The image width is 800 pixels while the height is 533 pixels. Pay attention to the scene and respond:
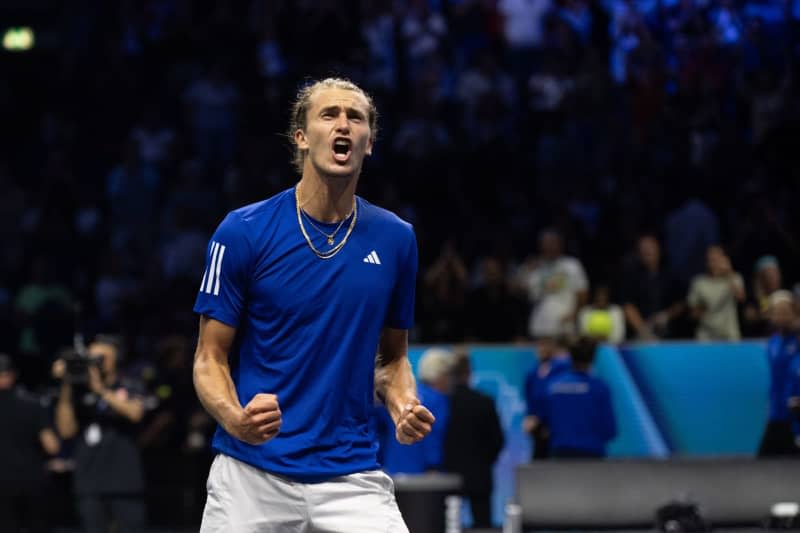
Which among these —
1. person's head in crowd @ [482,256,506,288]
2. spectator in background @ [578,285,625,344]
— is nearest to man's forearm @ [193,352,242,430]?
spectator in background @ [578,285,625,344]

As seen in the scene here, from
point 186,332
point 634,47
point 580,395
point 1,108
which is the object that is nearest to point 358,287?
point 580,395

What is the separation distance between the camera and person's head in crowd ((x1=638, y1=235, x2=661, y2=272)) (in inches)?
556

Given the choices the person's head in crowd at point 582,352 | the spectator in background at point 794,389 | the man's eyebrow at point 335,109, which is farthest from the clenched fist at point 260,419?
the spectator in background at point 794,389

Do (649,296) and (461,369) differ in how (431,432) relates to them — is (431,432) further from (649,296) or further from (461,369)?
(649,296)

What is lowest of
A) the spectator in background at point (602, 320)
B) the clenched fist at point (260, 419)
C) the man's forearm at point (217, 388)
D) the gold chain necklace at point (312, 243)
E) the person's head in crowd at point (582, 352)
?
the clenched fist at point (260, 419)

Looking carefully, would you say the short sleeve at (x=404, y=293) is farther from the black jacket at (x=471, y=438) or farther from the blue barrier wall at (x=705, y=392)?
the blue barrier wall at (x=705, y=392)

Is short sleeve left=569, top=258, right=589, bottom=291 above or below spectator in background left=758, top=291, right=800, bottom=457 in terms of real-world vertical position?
above

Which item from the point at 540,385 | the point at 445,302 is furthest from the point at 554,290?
the point at 540,385

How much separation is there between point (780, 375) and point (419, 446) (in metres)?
3.11

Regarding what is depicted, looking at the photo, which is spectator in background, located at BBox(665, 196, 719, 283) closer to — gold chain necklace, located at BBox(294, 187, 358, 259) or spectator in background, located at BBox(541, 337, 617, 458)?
spectator in background, located at BBox(541, 337, 617, 458)

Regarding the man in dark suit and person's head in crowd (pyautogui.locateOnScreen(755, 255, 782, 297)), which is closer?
the man in dark suit

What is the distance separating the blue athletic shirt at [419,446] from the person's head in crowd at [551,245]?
7.41 feet

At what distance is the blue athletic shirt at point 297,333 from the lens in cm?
457

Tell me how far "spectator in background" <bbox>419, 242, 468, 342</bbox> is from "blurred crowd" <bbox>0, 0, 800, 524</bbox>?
0.8 inches
